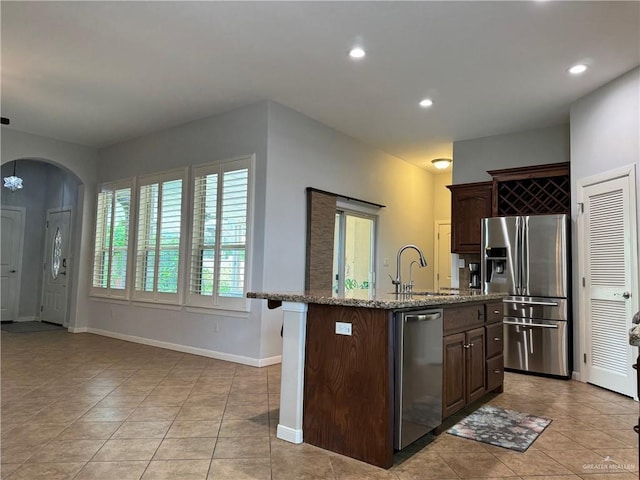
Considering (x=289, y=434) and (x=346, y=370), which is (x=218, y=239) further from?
(x=346, y=370)

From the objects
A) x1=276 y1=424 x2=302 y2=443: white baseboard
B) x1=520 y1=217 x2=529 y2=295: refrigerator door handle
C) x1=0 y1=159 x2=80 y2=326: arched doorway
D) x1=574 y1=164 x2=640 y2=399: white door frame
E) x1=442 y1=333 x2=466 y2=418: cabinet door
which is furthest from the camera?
x1=0 y1=159 x2=80 y2=326: arched doorway

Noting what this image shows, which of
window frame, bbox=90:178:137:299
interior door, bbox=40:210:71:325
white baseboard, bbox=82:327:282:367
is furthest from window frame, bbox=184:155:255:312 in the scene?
interior door, bbox=40:210:71:325

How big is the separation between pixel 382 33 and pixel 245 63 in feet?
4.44

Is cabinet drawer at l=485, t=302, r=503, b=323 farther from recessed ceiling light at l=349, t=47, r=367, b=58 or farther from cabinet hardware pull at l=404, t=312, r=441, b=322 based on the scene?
recessed ceiling light at l=349, t=47, r=367, b=58

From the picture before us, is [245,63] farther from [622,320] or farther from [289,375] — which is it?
[622,320]

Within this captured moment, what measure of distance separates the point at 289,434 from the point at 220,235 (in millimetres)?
3015

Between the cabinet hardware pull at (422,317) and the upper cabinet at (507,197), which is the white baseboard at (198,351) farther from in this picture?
the upper cabinet at (507,197)

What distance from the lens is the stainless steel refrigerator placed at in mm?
4609

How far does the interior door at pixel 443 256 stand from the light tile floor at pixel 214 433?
11.4 feet

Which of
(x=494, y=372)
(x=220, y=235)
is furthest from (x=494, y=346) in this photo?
(x=220, y=235)

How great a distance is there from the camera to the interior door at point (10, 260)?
26.3 ft

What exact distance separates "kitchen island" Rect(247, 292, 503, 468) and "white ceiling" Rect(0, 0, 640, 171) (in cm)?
215

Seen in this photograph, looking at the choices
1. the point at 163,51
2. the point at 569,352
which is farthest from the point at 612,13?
the point at 163,51

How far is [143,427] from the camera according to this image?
290 centimetres
